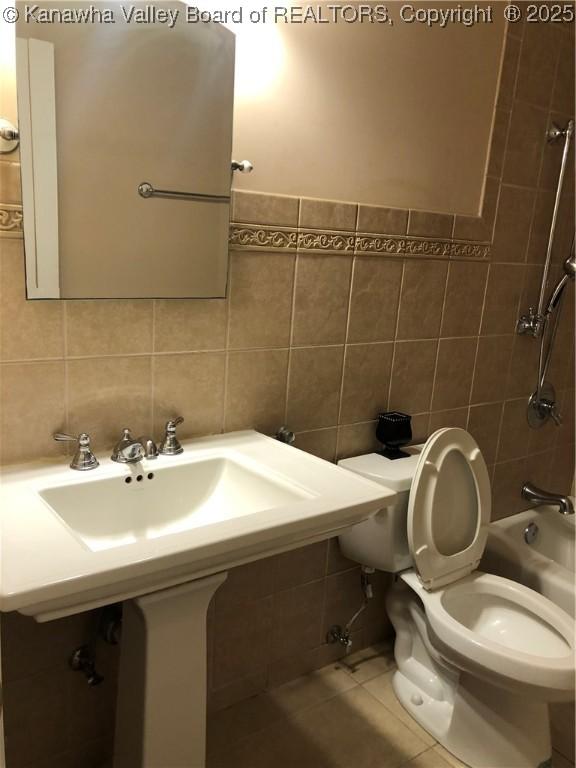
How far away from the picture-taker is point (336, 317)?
5.55 ft

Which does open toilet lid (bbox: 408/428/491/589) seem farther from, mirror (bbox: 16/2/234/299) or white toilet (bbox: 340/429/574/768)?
mirror (bbox: 16/2/234/299)

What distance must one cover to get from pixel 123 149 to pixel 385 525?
118 cm

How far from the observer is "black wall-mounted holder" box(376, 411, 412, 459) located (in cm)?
179

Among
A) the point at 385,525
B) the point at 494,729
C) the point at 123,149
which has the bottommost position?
the point at 494,729

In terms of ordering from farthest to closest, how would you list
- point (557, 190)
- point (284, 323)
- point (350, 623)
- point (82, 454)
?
point (557, 190), point (350, 623), point (284, 323), point (82, 454)

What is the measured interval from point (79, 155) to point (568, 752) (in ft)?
6.68

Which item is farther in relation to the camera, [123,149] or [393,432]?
[393,432]

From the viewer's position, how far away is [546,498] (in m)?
2.36

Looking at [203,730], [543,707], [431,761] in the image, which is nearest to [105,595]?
[203,730]

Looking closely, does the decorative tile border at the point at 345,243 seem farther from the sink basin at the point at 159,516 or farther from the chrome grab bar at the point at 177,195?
the sink basin at the point at 159,516

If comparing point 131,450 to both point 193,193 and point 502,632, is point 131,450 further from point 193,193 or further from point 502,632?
point 502,632

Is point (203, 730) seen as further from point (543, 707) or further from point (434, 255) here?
point (434, 255)

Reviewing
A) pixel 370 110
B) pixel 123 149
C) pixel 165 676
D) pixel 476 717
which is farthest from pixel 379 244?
pixel 476 717

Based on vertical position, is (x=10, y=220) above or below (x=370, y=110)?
below
